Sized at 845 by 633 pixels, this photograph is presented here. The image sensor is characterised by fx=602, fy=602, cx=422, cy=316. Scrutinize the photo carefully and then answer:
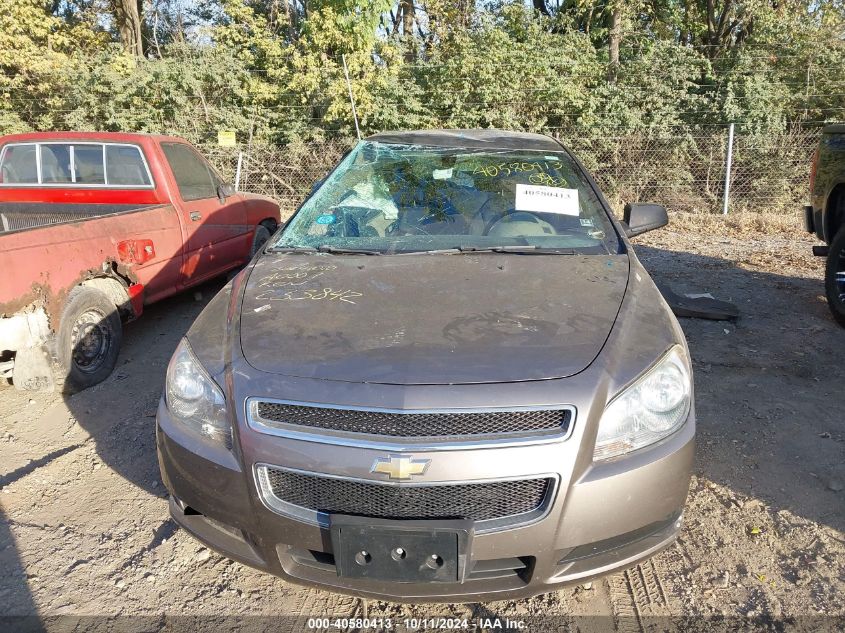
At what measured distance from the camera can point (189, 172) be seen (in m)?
6.01

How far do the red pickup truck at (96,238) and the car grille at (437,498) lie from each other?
112 inches

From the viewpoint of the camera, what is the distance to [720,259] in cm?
792

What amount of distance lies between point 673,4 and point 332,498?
18155mm

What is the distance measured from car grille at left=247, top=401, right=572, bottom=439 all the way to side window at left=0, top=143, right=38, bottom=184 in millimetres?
5352

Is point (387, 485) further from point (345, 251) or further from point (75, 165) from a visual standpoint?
point (75, 165)

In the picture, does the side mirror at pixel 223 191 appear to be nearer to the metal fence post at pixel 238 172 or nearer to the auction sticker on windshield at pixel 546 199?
the auction sticker on windshield at pixel 546 199

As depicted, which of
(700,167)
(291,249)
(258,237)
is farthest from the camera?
(700,167)

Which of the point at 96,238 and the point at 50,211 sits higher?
the point at 50,211

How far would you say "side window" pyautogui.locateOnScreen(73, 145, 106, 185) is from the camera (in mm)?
5578

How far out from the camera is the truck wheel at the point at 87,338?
407 cm

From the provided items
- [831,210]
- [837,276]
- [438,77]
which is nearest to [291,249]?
[837,276]

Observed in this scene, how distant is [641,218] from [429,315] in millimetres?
1865

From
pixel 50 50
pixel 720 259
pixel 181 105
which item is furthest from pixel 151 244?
pixel 50 50

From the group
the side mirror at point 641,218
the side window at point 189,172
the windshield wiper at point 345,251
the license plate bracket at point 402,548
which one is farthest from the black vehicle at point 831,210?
the side window at point 189,172
